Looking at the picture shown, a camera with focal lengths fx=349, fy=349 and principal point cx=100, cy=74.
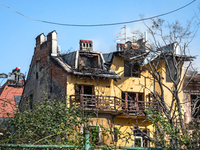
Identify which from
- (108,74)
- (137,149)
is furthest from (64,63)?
(137,149)

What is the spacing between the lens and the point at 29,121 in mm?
13594

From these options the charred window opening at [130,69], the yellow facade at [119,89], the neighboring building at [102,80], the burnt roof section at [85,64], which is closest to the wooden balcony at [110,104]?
the neighboring building at [102,80]

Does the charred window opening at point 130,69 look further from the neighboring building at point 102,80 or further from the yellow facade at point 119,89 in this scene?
the yellow facade at point 119,89

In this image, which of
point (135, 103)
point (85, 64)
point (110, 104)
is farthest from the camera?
point (135, 103)

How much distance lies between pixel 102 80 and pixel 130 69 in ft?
9.92

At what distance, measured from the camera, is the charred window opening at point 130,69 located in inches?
1112

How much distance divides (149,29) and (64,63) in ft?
23.8

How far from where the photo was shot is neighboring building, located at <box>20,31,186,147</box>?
2573 centimetres

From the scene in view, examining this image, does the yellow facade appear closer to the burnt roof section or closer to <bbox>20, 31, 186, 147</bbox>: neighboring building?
<bbox>20, 31, 186, 147</bbox>: neighboring building

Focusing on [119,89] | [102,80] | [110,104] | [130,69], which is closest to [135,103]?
[119,89]

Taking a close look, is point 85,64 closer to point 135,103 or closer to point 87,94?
point 87,94

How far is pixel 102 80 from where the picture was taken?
26688 millimetres

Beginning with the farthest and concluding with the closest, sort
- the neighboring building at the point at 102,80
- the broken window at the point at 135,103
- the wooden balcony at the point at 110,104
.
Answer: the broken window at the point at 135,103 < the neighboring building at the point at 102,80 < the wooden balcony at the point at 110,104

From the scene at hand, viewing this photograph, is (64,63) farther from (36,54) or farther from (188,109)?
(188,109)
